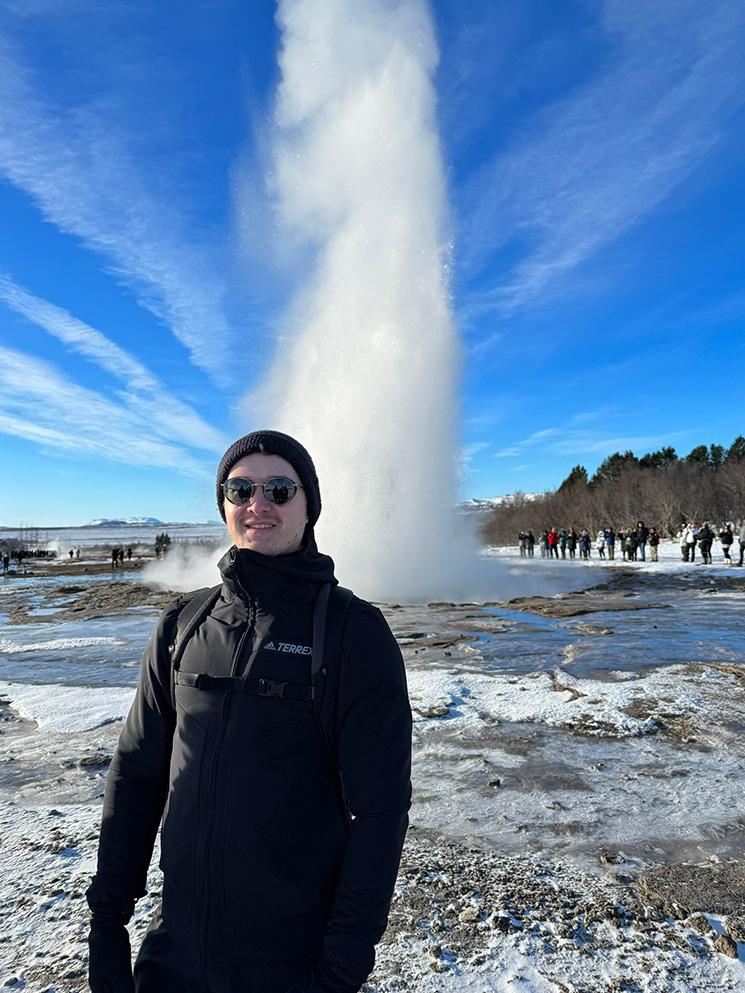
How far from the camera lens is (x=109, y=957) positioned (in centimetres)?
187

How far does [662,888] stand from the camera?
11.0ft

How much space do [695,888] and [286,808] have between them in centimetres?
295

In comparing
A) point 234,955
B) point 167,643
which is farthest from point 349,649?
point 234,955

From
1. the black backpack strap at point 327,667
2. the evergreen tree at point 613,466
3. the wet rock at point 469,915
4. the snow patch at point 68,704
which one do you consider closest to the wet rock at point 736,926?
the wet rock at point 469,915

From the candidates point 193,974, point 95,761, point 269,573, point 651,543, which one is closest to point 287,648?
point 269,573

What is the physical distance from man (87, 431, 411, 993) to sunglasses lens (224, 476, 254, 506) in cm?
24

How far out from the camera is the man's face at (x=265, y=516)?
207 cm

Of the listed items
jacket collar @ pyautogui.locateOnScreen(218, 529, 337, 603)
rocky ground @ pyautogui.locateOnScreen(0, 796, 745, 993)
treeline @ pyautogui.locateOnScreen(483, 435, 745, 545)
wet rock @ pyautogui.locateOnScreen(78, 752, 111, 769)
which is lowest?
rocky ground @ pyautogui.locateOnScreen(0, 796, 745, 993)

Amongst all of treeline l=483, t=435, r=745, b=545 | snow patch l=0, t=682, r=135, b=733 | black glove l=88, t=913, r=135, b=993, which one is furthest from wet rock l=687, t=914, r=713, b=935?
treeline l=483, t=435, r=745, b=545

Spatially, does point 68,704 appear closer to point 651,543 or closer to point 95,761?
point 95,761

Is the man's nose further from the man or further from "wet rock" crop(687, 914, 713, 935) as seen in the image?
"wet rock" crop(687, 914, 713, 935)

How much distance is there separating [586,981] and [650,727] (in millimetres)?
3864

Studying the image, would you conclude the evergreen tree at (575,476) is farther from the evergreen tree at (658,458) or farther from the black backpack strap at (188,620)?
the black backpack strap at (188,620)

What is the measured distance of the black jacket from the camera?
172 centimetres
